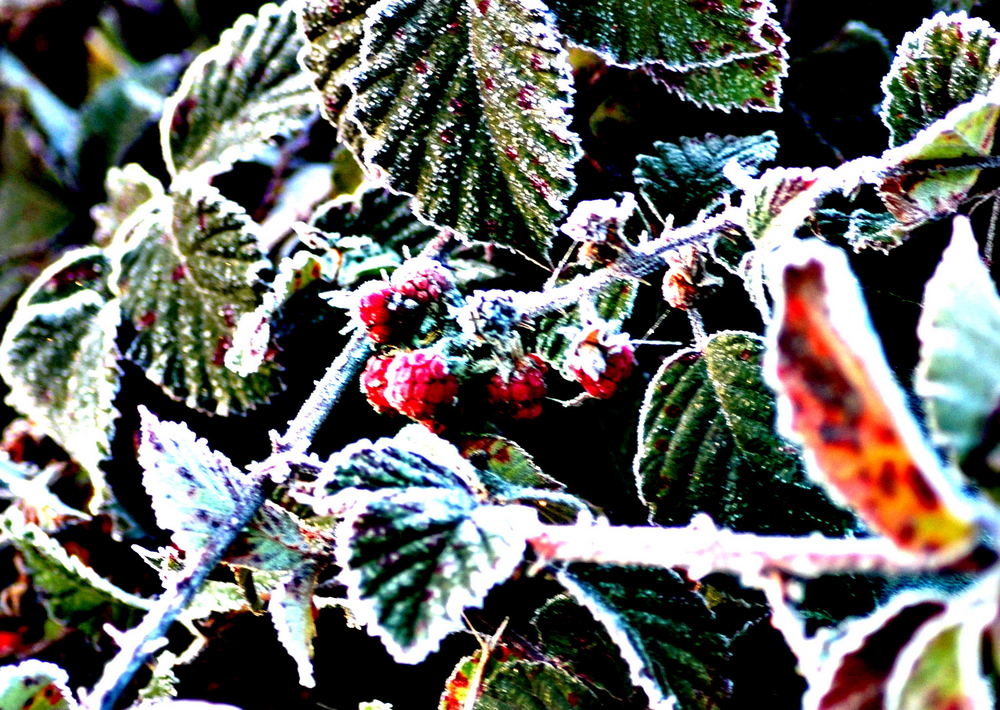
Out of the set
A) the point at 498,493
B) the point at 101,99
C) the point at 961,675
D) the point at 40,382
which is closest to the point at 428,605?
the point at 498,493

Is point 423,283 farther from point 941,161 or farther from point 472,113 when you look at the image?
point 941,161

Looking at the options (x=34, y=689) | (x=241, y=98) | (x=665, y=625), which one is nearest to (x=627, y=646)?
(x=665, y=625)

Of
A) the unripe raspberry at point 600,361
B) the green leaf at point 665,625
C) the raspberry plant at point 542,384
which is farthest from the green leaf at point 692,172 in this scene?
the green leaf at point 665,625

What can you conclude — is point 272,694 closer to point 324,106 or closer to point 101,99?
point 324,106

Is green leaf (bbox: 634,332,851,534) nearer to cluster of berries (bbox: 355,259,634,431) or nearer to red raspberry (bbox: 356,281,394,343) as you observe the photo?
cluster of berries (bbox: 355,259,634,431)

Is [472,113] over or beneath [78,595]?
over

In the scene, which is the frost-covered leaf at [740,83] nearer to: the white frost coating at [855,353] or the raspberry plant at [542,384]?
the raspberry plant at [542,384]
